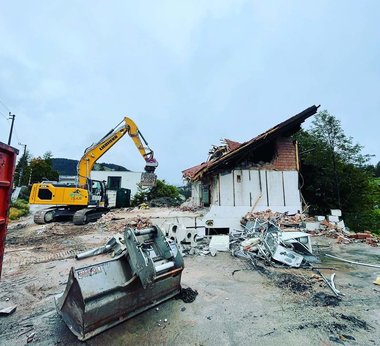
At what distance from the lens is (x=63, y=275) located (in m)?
4.38

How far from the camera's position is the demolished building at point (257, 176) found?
9656 millimetres

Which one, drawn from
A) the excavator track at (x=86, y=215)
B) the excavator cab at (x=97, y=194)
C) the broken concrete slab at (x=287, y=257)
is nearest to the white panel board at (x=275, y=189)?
the broken concrete slab at (x=287, y=257)

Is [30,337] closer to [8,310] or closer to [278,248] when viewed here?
[8,310]

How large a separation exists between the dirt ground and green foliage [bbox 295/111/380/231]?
838 cm

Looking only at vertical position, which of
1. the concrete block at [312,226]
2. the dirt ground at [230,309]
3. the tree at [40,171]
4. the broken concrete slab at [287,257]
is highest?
the tree at [40,171]

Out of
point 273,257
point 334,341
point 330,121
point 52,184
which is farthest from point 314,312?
point 330,121

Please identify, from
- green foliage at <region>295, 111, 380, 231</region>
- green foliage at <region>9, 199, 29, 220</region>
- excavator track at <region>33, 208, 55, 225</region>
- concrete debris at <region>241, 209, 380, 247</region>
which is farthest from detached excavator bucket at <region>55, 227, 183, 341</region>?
green foliage at <region>9, 199, 29, 220</region>

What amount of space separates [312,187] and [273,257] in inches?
396

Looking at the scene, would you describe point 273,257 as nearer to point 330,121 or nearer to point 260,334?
point 260,334

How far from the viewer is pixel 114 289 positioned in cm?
259

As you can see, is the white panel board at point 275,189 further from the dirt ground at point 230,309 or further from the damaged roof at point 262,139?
the dirt ground at point 230,309

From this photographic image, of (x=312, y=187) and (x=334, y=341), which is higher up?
(x=312, y=187)

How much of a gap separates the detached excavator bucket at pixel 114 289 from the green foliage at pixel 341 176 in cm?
1255

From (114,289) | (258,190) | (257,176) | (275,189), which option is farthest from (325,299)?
(275,189)
